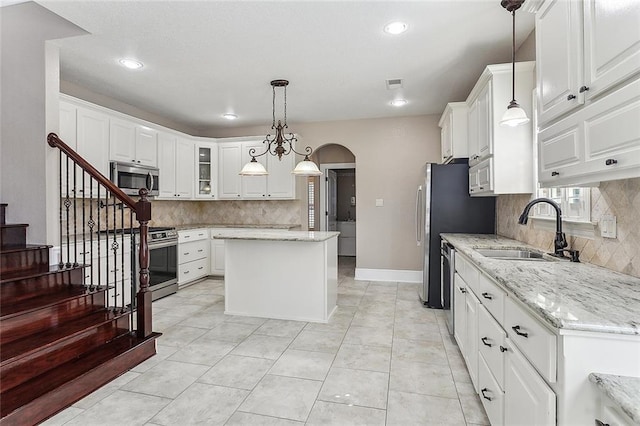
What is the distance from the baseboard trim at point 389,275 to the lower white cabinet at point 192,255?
100 inches

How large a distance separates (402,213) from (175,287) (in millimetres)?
3622

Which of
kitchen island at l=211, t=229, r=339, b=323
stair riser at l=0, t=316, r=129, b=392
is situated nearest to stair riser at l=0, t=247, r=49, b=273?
stair riser at l=0, t=316, r=129, b=392

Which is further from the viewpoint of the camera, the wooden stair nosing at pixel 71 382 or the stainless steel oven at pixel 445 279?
the stainless steel oven at pixel 445 279

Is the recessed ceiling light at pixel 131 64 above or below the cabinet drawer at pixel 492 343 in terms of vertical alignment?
above

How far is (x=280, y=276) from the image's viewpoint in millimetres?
3602

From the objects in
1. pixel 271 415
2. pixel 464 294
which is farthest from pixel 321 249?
pixel 271 415

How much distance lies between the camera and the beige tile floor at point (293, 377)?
Answer: 193 cm

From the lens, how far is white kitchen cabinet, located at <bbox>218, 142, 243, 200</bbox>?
5.73 m

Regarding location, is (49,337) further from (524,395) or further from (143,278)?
(524,395)

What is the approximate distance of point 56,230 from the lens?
291 cm

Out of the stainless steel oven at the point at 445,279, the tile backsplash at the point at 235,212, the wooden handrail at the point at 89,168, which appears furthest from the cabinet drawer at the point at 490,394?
the tile backsplash at the point at 235,212

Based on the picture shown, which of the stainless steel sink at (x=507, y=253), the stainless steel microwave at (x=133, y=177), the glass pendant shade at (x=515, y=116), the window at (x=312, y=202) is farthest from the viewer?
the window at (x=312, y=202)

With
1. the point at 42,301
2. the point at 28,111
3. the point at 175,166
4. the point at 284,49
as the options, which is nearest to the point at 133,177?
the point at 175,166

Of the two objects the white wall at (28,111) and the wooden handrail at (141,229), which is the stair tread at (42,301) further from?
the white wall at (28,111)
